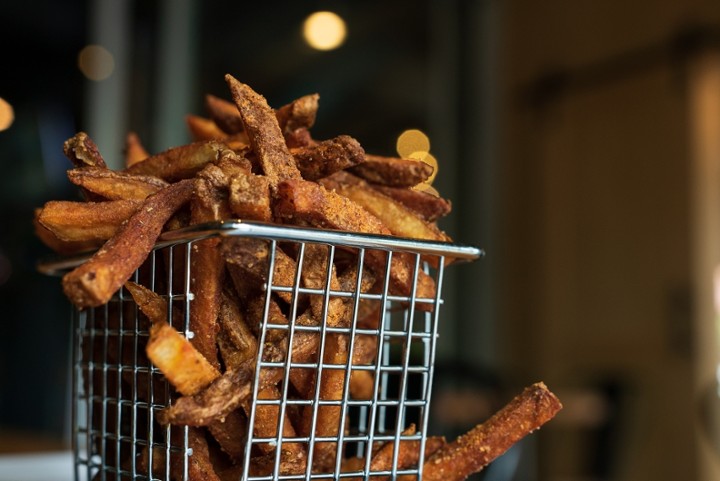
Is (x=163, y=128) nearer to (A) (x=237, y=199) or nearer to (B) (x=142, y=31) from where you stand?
(B) (x=142, y=31)

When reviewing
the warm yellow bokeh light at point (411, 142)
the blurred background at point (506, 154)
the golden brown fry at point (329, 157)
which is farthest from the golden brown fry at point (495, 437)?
the warm yellow bokeh light at point (411, 142)

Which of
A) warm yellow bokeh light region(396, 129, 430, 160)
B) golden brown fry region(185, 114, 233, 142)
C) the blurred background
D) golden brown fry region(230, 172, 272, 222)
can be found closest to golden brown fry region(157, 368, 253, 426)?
golden brown fry region(230, 172, 272, 222)

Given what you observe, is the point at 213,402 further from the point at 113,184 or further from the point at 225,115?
the point at 225,115

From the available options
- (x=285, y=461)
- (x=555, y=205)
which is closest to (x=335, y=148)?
(x=285, y=461)

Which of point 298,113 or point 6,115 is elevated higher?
point 6,115

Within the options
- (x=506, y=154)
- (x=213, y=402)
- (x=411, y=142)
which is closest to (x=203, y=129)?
(x=213, y=402)

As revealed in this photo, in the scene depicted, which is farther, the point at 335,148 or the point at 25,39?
the point at 25,39
